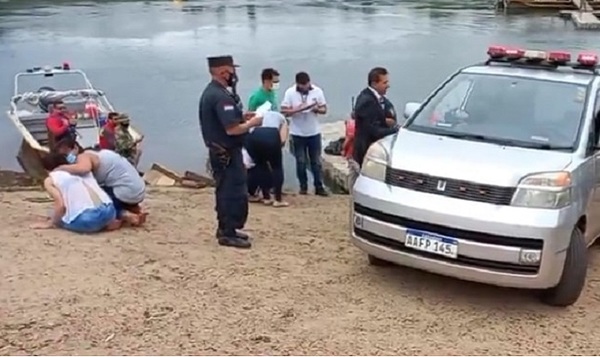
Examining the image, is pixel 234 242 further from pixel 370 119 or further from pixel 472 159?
pixel 472 159

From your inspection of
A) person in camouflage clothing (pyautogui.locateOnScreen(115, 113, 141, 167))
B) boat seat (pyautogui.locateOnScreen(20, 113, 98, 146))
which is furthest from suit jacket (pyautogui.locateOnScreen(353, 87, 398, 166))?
boat seat (pyautogui.locateOnScreen(20, 113, 98, 146))

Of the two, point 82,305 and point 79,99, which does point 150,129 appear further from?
point 82,305

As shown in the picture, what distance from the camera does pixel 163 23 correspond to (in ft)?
132

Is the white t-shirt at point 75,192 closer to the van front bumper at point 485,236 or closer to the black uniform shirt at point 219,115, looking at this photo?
the black uniform shirt at point 219,115

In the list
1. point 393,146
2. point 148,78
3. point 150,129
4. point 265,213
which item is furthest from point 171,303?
point 148,78

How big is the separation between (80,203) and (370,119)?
2722 mm

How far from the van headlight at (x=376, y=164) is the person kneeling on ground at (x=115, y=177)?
2409 mm

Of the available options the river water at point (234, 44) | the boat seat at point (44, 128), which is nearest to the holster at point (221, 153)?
the river water at point (234, 44)

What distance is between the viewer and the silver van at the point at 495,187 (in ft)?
19.4

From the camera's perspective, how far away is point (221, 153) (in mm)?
7133

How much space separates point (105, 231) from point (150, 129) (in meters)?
10.8

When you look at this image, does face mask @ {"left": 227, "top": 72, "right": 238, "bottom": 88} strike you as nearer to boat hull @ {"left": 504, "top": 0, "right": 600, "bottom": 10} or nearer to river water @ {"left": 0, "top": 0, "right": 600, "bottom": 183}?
river water @ {"left": 0, "top": 0, "right": 600, "bottom": 183}

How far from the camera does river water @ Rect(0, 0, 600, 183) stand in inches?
829

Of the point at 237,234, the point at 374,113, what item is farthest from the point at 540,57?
the point at 237,234
